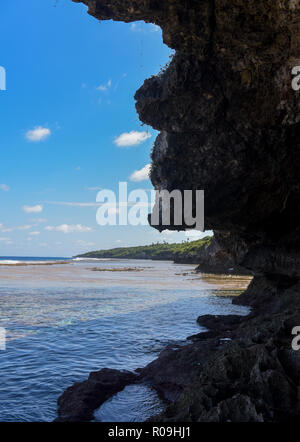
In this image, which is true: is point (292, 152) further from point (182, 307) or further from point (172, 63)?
point (182, 307)

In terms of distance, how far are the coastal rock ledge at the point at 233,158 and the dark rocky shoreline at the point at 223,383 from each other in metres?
0.02

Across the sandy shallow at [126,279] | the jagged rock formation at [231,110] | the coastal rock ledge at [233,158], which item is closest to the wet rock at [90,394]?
the coastal rock ledge at [233,158]

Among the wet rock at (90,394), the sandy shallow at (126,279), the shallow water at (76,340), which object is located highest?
the wet rock at (90,394)

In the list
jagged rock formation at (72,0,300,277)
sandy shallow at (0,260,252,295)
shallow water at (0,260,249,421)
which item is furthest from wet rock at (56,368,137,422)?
sandy shallow at (0,260,252,295)

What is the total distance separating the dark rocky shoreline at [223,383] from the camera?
167 inches

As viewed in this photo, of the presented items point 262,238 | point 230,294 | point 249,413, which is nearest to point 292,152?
point 262,238

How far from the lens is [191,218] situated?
15.6 meters

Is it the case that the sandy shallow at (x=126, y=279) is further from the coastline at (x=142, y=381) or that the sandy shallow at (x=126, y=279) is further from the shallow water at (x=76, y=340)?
the coastline at (x=142, y=381)

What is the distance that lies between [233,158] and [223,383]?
32.6 ft

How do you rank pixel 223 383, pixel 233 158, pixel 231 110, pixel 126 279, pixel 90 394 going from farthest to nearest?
pixel 126 279
pixel 233 158
pixel 231 110
pixel 90 394
pixel 223 383

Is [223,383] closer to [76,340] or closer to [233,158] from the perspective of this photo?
[76,340]

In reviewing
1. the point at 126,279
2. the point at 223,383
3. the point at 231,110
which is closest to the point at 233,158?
the point at 231,110

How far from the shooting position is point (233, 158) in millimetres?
12992

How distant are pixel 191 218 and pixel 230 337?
6702mm
